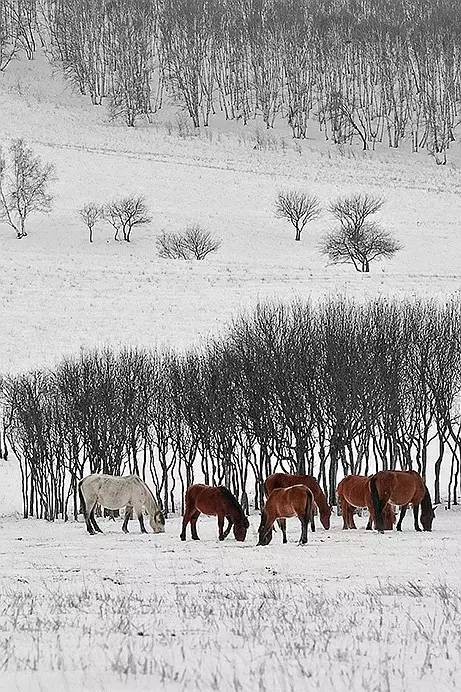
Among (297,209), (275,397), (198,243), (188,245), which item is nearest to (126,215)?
(188,245)

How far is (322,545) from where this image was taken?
21531mm

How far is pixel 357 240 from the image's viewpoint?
8481 centimetres

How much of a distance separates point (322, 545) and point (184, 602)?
10100 mm

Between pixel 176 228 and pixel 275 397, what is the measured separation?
6346cm

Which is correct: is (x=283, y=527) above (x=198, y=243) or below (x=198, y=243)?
below

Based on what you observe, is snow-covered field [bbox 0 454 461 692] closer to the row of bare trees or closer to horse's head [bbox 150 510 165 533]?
horse's head [bbox 150 510 165 533]

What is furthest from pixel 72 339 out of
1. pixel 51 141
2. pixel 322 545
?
pixel 51 141

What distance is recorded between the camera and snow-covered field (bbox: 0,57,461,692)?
27.7 ft

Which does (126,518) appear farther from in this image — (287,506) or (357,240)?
(357,240)

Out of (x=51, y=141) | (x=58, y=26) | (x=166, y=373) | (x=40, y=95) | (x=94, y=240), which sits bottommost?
(x=166, y=373)

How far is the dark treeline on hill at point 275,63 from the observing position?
A: 144m

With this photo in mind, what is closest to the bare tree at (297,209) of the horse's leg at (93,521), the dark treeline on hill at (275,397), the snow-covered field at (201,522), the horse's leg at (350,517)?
the snow-covered field at (201,522)

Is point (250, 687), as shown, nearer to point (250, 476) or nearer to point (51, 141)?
point (250, 476)

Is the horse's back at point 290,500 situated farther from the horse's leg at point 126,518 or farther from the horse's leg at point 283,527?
the horse's leg at point 126,518
